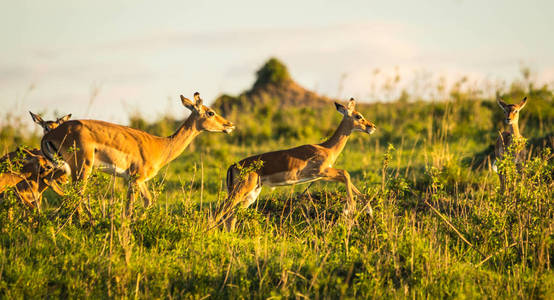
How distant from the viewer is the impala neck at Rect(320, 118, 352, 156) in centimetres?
866

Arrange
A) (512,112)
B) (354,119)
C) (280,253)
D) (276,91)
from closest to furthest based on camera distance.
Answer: (280,253), (354,119), (512,112), (276,91)

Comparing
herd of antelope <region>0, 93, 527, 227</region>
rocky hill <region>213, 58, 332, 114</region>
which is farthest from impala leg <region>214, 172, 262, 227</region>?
rocky hill <region>213, 58, 332, 114</region>

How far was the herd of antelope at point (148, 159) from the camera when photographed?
24.5 ft

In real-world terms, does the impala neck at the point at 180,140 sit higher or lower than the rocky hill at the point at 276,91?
lower

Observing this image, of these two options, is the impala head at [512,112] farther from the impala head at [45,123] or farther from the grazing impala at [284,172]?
the impala head at [45,123]

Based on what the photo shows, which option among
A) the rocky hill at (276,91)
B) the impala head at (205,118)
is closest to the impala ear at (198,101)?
the impala head at (205,118)

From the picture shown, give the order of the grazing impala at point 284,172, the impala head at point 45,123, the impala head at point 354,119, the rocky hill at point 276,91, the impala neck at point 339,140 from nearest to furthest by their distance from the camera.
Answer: the grazing impala at point 284,172, the impala neck at point 339,140, the impala head at point 354,119, the impala head at point 45,123, the rocky hill at point 276,91

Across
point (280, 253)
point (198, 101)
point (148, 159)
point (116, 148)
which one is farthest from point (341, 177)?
point (116, 148)

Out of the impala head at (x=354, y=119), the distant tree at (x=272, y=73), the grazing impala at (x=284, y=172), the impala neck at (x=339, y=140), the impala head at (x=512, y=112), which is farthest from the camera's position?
the distant tree at (x=272, y=73)

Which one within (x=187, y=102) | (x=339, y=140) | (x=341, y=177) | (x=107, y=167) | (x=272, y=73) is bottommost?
(x=341, y=177)

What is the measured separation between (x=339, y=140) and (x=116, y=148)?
3.30 metres

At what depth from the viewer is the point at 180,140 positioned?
878 centimetres

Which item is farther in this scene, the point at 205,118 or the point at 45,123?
the point at 45,123

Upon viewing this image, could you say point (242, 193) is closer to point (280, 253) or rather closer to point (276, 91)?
point (280, 253)
